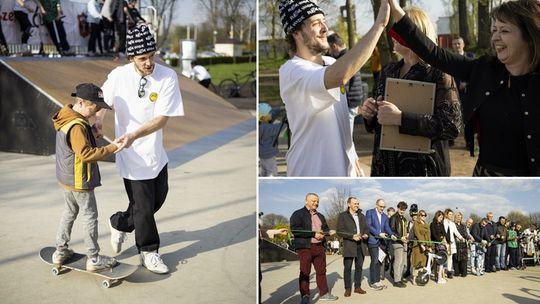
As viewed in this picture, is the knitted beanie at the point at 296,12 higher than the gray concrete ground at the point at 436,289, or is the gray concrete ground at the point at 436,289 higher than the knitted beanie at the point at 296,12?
the knitted beanie at the point at 296,12

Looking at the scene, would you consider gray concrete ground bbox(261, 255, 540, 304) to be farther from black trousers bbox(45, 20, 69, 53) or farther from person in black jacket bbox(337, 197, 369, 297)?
black trousers bbox(45, 20, 69, 53)

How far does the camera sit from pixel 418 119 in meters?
3.36

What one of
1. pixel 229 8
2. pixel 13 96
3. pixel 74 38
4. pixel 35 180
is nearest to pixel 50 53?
pixel 74 38

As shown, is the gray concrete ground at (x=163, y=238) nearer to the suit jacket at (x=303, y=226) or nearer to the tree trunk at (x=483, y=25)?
the suit jacket at (x=303, y=226)

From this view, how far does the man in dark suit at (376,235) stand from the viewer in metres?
3.25

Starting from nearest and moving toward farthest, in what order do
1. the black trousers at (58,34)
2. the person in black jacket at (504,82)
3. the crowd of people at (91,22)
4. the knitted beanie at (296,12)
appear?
the person in black jacket at (504,82) < the knitted beanie at (296,12) < the crowd of people at (91,22) < the black trousers at (58,34)

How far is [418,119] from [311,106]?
1.71 feet

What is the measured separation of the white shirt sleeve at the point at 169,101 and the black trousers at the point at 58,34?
11.3m

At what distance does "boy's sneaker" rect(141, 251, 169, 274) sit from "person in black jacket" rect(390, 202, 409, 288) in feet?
7.01

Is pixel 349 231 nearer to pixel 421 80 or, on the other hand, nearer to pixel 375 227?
pixel 375 227

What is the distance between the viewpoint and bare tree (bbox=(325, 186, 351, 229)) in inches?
129

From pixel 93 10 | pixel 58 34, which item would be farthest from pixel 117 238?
pixel 93 10

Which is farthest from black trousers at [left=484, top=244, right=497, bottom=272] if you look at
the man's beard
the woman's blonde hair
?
the man's beard

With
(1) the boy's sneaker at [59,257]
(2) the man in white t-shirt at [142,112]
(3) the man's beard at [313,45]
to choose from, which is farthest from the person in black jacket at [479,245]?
(1) the boy's sneaker at [59,257]
